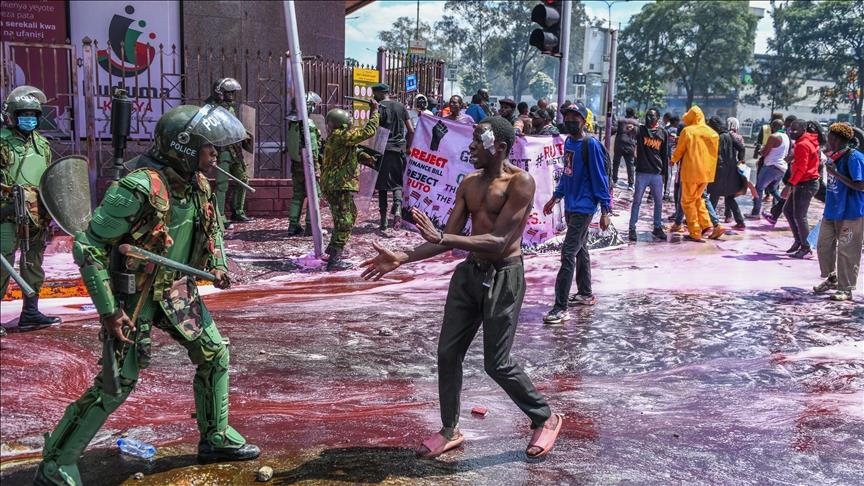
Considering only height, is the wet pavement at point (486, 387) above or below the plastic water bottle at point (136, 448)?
below

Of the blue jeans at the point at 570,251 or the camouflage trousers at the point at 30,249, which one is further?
the blue jeans at the point at 570,251

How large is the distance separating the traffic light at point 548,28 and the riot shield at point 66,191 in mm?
7185

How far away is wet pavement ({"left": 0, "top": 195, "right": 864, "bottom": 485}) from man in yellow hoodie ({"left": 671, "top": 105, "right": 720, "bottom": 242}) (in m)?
2.70

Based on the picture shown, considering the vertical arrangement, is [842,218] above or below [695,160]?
below

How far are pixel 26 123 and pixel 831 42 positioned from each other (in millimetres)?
33860

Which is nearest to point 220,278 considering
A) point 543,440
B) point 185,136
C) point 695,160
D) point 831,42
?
point 185,136

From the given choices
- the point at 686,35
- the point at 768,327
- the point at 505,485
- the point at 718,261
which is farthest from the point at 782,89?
the point at 505,485

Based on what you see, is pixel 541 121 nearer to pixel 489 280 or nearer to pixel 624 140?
pixel 624 140

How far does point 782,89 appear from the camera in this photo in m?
48.2

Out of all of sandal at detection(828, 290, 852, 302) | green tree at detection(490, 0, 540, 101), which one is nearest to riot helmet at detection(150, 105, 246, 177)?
sandal at detection(828, 290, 852, 302)

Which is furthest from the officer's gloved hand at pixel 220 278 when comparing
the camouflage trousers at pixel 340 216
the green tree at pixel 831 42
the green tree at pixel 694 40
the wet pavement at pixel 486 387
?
the green tree at pixel 694 40

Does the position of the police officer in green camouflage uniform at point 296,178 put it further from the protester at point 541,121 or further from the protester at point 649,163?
the protester at point 649,163

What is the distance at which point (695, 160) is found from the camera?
38.4ft

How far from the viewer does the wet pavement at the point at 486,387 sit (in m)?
4.43
